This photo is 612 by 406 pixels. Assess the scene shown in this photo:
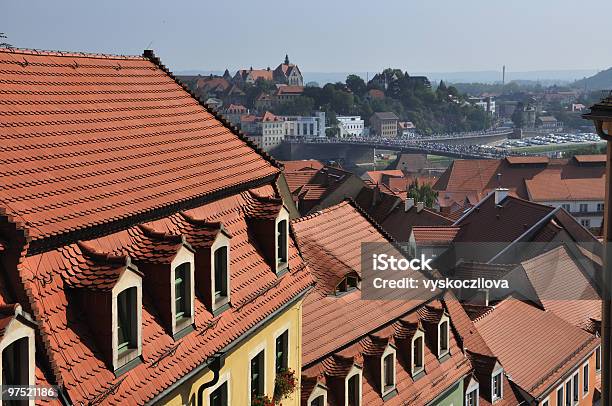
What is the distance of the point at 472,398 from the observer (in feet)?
71.8

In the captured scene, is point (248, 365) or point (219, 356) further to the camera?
point (248, 365)

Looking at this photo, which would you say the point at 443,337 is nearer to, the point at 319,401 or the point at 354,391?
the point at 354,391

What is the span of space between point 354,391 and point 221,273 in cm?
591

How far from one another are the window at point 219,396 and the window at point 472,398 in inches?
418

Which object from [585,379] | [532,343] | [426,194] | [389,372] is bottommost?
[426,194]

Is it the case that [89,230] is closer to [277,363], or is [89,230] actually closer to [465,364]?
[277,363]

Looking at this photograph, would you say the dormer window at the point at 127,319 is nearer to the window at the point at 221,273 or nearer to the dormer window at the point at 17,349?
the dormer window at the point at 17,349

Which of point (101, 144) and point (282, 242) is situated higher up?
point (101, 144)

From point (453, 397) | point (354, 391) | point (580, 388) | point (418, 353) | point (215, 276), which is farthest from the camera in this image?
point (580, 388)

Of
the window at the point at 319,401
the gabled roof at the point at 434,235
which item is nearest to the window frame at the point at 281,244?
the window at the point at 319,401

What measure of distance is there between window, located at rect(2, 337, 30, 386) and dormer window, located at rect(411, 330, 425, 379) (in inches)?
480

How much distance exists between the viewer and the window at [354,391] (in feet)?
54.5

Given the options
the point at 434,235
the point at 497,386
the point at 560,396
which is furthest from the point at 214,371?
the point at 434,235

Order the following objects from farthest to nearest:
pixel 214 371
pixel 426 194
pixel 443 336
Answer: pixel 426 194
pixel 443 336
pixel 214 371
